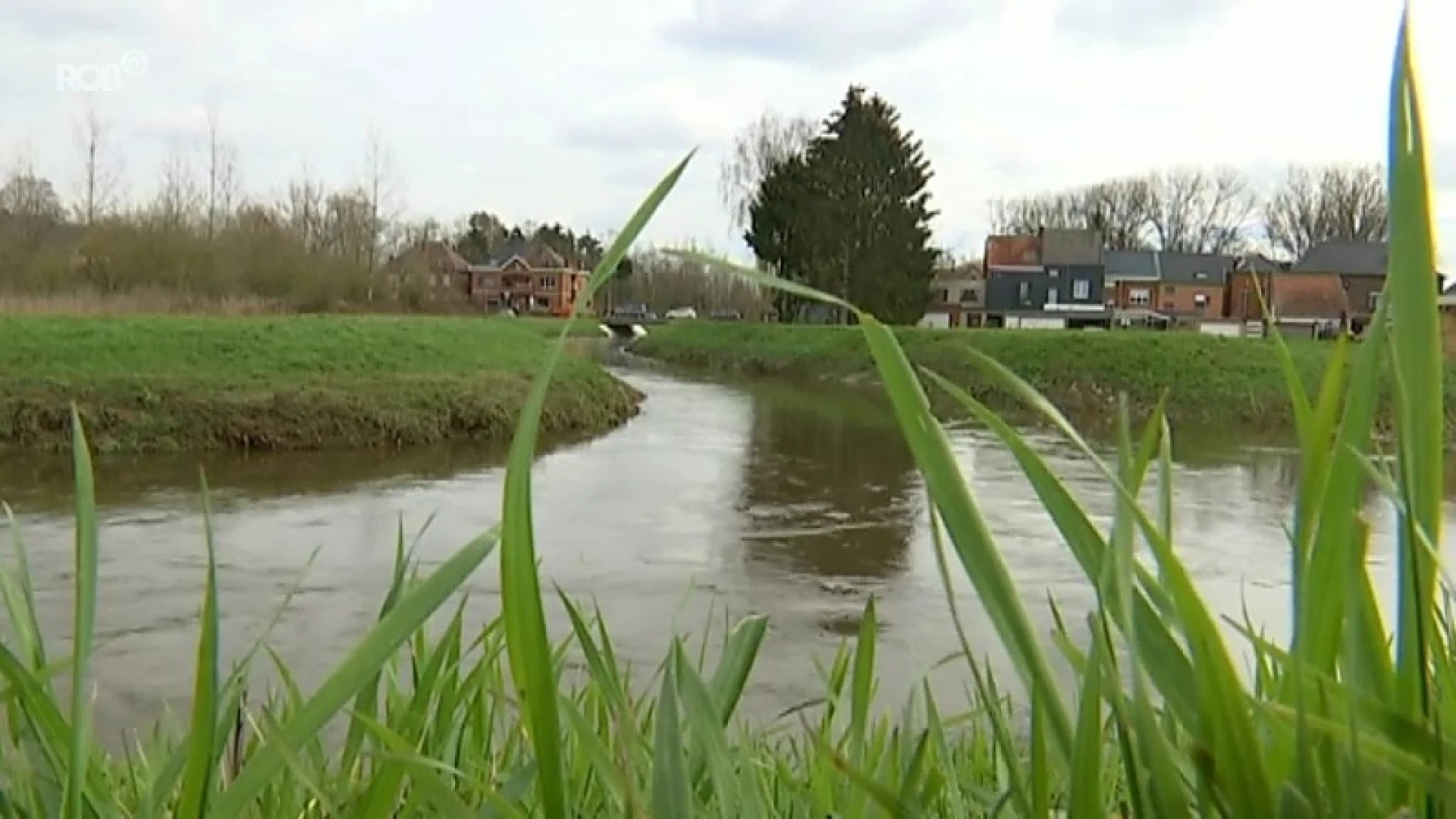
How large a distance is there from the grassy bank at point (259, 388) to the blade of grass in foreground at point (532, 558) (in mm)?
8687

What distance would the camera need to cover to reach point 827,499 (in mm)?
9797

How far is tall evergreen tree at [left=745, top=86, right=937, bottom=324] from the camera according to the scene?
102ft

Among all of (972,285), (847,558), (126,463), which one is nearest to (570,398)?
(126,463)

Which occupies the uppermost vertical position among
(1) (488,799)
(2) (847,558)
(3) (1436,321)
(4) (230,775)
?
(3) (1436,321)

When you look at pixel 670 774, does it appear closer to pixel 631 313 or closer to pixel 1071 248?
pixel 1071 248

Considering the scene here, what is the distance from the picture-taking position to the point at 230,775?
0.89 meters

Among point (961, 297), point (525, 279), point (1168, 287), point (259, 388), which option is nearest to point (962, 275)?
point (961, 297)

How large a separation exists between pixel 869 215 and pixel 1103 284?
55.8 ft

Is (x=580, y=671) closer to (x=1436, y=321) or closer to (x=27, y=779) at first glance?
(x=27, y=779)

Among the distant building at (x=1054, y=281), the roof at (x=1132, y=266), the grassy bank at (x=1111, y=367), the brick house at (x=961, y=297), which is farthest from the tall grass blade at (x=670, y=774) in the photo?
the roof at (x=1132, y=266)

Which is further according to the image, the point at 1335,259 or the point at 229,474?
the point at 1335,259

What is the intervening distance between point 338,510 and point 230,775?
804 cm

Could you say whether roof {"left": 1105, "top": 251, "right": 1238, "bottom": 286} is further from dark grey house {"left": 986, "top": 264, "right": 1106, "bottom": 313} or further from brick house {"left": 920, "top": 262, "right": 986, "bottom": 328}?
brick house {"left": 920, "top": 262, "right": 986, "bottom": 328}

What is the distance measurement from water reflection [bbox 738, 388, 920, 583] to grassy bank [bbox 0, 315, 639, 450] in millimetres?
2201
